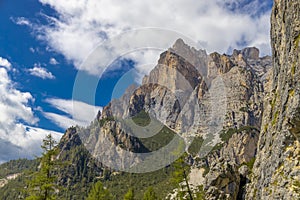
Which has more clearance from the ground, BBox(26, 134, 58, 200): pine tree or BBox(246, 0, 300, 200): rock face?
BBox(246, 0, 300, 200): rock face

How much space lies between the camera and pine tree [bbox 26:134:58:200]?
28.0m

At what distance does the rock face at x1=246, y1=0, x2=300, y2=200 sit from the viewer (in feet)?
95.7

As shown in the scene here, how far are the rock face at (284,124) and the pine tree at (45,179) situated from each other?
2102cm

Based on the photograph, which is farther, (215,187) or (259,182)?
(215,187)

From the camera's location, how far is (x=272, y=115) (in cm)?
3991

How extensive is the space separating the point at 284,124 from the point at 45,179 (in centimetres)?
2386

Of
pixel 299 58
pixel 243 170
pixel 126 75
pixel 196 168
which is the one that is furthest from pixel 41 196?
pixel 196 168

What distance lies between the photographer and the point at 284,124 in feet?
106

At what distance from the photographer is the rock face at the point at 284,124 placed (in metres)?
29.2

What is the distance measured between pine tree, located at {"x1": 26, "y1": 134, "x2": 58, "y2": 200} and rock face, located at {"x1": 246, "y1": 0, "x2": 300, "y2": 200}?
21.0 meters

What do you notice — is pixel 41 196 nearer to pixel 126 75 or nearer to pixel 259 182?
pixel 259 182

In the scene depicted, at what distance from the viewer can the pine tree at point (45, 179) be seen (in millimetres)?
28047

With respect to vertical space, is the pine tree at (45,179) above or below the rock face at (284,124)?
below

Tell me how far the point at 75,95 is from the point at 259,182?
99.5 ft
